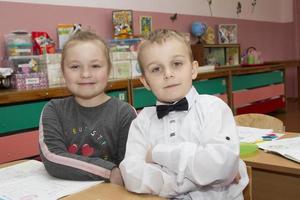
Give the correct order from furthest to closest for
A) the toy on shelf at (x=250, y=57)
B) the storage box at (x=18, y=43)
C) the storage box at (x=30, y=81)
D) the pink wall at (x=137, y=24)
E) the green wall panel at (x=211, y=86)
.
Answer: the toy on shelf at (x=250, y=57), the green wall panel at (x=211, y=86), the pink wall at (x=137, y=24), the storage box at (x=18, y=43), the storage box at (x=30, y=81)

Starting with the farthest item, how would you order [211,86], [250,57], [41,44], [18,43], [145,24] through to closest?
1. [250,57]
2. [145,24]
3. [211,86]
4. [41,44]
5. [18,43]

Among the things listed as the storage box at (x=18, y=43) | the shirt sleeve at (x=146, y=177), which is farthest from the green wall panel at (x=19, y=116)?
the shirt sleeve at (x=146, y=177)

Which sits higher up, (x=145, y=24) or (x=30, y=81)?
(x=145, y=24)

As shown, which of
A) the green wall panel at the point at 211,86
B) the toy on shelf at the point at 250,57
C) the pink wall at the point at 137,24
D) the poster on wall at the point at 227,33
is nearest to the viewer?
the pink wall at the point at 137,24

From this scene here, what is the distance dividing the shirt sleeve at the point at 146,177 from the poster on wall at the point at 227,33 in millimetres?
4136

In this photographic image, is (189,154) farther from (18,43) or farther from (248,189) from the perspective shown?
(18,43)

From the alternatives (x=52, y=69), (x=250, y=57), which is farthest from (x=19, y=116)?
(x=250, y=57)

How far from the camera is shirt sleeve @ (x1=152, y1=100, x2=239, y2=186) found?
949mm

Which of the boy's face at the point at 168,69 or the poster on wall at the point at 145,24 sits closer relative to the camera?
the boy's face at the point at 168,69

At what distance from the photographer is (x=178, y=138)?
1.08 m

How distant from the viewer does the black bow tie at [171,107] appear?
1.09m

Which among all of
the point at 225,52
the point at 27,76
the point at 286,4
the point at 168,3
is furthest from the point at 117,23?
the point at 286,4

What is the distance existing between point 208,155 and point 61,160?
473mm

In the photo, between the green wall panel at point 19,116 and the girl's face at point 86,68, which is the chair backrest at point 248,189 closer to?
the girl's face at point 86,68
